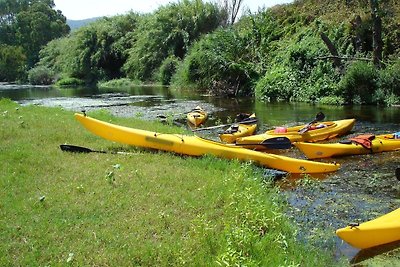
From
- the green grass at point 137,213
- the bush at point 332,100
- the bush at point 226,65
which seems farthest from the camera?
the bush at point 226,65

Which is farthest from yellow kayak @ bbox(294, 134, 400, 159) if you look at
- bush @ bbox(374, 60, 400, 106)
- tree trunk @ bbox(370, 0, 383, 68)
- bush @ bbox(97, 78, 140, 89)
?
bush @ bbox(97, 78, 140, 89)

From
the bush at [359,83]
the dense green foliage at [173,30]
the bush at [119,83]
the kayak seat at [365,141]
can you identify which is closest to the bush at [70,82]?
the bush at [119,83]

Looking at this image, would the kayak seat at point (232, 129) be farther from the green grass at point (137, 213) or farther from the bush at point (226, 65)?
the bush at point (226, 65)

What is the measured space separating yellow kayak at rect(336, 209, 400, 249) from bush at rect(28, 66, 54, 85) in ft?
154

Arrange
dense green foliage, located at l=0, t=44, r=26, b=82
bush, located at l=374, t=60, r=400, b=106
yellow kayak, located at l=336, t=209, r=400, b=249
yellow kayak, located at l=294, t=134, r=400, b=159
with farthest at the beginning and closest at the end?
dense green foliage, located at l=0, t=44, r=26, b=82, bush, located at l=374, t=60, r=400, b=106, yellow kayak, located at l=294, t=134, r=400, b=159, yellow kayak, located at l=336, t=209, r=400, b=249

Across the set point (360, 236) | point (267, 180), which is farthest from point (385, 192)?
point (360, 236)

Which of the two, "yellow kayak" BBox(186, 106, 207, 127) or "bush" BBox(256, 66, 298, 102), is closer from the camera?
"yellow kayak" BBox(186, 106, 207, 127)

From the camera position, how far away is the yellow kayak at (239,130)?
35.4 ft

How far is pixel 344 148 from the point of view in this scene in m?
9.55

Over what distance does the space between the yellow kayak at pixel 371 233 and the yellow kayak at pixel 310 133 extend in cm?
494

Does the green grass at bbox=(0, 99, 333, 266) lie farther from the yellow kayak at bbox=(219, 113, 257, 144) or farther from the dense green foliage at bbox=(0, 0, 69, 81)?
the dense green foliage at bbox=(0, 0, 69, 81)

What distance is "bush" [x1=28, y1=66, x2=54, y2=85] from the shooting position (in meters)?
48.6

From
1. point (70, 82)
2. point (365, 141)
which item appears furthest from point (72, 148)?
point (70, 82)

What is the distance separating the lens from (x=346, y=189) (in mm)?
7270
